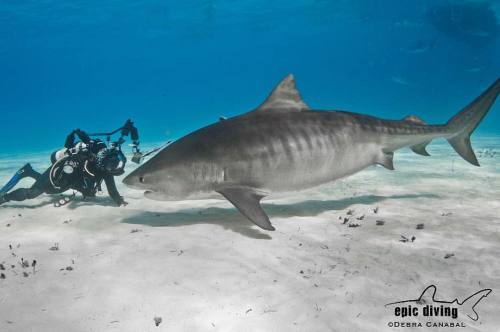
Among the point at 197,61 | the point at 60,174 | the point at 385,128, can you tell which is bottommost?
the point at 60,174

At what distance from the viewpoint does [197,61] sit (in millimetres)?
181000

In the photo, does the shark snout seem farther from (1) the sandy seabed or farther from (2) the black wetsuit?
(2) the black wetsuit

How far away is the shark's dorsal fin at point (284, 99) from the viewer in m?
5.87

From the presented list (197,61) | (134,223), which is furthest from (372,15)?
(197,61)

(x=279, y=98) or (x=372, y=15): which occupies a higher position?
(x=372, y=15)

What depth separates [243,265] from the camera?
3.73 m

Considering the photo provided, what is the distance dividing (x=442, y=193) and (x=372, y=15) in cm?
6470

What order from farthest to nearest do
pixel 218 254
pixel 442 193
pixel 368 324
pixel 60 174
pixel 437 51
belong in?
pixel 437 51 → pixel 442 193 → pixel 60 174 → pixel 218 254 → pixel 368 324

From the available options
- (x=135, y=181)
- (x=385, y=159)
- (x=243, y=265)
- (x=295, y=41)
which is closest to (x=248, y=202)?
(x=243, y=265)

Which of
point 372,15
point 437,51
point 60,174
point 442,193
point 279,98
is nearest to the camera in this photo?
point 279,98

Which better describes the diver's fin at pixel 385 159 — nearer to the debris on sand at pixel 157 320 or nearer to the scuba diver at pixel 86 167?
the debris on sand at pixel 157 320

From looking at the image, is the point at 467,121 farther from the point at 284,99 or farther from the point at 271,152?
the point at 271,152

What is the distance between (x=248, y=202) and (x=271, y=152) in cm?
103

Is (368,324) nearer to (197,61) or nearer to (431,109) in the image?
(431,109)
